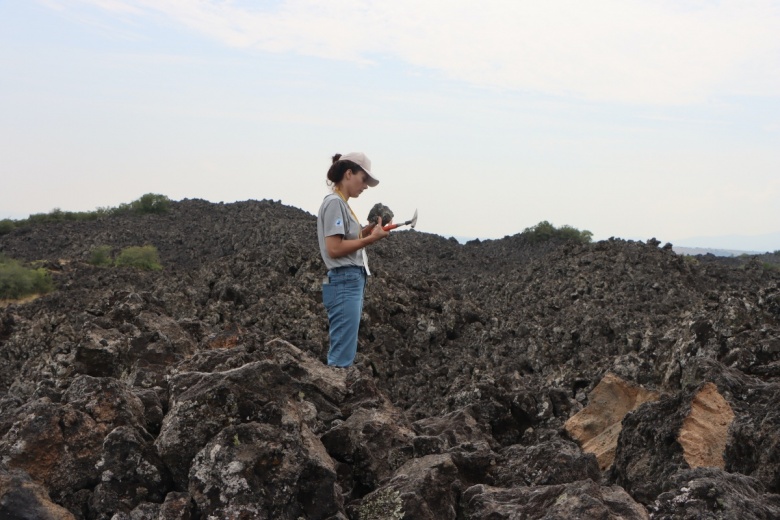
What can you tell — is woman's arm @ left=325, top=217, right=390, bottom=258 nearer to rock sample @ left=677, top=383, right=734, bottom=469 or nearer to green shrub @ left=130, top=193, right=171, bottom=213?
rock sample @ left=677, top=383, right=734, bottom=469

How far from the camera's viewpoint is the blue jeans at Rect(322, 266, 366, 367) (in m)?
7.66

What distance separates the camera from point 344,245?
7312 millimetres

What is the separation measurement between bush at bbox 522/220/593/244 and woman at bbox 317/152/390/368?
104 feet

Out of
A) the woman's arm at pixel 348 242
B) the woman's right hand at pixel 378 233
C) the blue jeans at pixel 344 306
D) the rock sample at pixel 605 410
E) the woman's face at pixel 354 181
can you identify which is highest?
the woman's face at pixel 354 181

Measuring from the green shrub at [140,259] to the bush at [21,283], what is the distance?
8.33 feet

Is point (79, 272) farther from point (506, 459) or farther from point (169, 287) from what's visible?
point (506, 459)

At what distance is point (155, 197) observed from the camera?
1873 inches

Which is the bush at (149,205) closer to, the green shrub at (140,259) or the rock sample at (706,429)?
the green shrub at (140,259)

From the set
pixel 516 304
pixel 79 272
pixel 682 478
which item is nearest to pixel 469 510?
pixel 682 478

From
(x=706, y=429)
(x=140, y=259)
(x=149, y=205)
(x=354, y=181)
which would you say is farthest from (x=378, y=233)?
(x=149, y=205)

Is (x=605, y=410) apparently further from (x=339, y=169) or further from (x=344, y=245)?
(x=339, y=169)

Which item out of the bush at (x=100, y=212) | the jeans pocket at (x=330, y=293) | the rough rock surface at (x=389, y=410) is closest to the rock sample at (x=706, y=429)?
the rough rock surface at (x=389, y=410)

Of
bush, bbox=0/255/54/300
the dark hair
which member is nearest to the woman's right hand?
the dark hair

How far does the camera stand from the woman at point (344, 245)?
7.37 m
